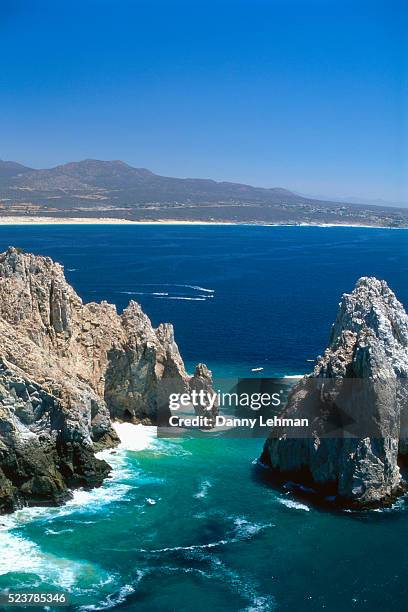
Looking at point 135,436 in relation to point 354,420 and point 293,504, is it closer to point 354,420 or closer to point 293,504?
point 293,504

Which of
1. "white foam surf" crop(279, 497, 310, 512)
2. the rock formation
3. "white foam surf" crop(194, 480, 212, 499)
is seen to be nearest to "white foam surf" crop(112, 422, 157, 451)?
"white foam surf" crop(194, 480, 212, 499)

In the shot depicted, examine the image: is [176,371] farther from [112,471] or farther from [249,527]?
[249,527]

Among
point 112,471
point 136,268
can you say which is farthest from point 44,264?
point 136,268

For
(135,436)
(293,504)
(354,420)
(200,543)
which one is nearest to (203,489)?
(293,504)

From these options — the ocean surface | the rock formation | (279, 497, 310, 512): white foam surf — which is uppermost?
the rock formation

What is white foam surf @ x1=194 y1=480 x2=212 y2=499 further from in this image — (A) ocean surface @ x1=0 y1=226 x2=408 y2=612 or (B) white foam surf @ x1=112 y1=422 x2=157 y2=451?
(B) white foam surf @ x1=112 y1=422 x2=157 y2=451

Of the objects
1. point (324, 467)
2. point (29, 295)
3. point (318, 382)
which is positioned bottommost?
point (324, 467)

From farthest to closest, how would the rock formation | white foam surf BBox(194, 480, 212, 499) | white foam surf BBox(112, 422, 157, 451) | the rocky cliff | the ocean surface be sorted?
white foam surf BBox(112, 422, 157, 451) → white foam surf BBox(194, 480, 212, 499) → the rock formation → the rocky cliff → the ocean surface
